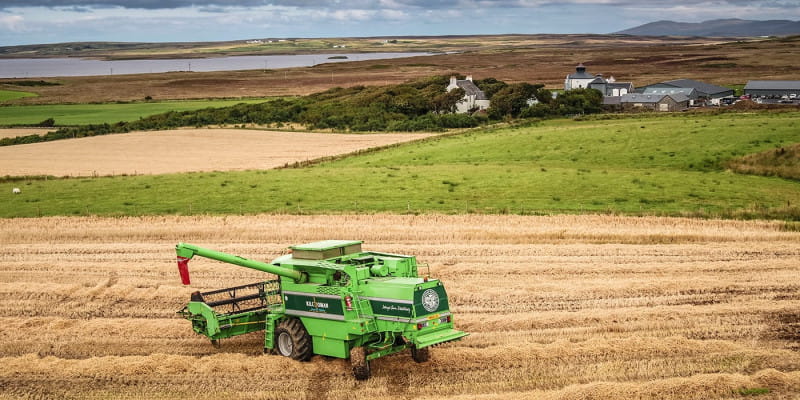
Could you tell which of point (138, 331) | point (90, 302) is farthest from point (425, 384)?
point (90, 302)

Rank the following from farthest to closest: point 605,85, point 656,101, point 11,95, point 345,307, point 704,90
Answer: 1. point 11,95
2. point 605,85
3. point 704,90
4. point 656,101
5. point 345,307

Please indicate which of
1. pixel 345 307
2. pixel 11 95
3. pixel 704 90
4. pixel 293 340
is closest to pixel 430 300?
pixel 345 307

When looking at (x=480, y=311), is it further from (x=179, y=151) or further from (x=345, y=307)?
(x=179, y=151)

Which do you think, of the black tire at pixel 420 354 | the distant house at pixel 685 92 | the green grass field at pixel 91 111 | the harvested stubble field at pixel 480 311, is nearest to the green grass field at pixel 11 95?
the green grass field at pixel 91 111

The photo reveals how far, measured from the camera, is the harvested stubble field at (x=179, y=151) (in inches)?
2463

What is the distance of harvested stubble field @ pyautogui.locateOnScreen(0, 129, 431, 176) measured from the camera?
62.6 m

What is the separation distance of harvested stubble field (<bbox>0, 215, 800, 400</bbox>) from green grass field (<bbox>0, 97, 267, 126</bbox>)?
77101 mm

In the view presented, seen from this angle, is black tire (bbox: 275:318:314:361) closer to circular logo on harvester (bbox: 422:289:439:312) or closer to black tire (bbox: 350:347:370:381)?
black tire (bbox: 350:347:370:381)

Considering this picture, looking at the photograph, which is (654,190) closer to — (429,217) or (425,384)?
(429,217)

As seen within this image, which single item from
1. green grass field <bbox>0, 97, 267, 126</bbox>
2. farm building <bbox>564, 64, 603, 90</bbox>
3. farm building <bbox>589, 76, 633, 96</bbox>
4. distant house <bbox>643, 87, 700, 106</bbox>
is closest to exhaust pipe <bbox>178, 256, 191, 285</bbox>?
green grass field <bbox>0, 97, 267, 126</bbox>

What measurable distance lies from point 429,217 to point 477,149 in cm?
2493

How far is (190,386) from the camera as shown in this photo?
60.3 ft

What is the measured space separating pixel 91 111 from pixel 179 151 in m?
58.8

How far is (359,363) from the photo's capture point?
59.5 feet
